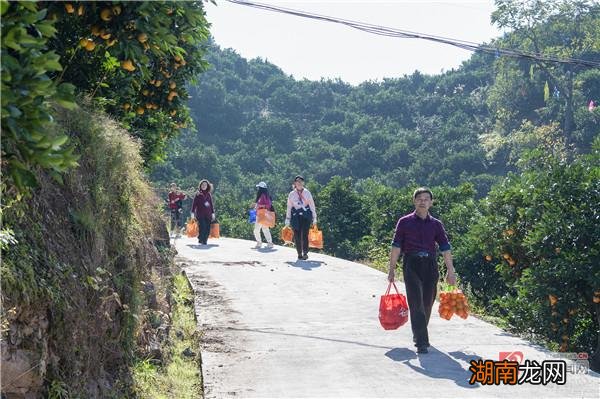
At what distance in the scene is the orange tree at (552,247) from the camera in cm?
1063

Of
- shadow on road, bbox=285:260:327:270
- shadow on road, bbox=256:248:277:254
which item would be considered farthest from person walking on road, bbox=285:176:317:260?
shadow on road, bbox=256:248:277:254

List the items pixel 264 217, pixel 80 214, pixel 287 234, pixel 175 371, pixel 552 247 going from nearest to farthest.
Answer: pixel 80 214, pixel 175 371, pixel 552 247, pixel 287 234, pixel 264 217

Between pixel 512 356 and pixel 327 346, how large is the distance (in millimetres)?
1912

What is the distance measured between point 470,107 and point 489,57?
8.14 meters

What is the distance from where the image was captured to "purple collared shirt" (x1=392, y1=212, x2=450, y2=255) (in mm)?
9031

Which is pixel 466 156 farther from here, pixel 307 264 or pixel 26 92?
pixel 26 92

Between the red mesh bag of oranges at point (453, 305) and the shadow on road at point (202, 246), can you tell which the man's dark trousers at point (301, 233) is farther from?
the red mesh bag of oranges at point (453, 305)

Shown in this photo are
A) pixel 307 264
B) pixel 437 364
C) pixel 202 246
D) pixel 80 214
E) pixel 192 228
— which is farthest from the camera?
pixel 192 228

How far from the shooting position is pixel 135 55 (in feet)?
22.3

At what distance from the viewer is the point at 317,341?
9.41m

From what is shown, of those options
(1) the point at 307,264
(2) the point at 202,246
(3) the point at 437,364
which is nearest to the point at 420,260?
(3) the point at 437,364

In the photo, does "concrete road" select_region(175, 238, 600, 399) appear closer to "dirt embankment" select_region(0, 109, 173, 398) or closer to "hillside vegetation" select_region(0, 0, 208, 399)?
"hillside vegetation" select_region(0, 0, 208, 399)

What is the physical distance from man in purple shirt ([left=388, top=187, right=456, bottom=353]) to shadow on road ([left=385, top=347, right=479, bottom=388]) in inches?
6.4

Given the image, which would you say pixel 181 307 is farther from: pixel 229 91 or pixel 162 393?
pixel 229 91
